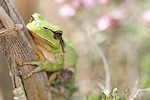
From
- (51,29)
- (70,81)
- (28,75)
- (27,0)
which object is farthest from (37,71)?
(27,0)

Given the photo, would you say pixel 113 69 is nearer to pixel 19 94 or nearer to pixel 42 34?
pixel 42 34

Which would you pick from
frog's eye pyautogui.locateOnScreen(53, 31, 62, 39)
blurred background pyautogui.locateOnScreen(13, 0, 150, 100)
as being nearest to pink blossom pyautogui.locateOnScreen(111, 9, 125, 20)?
blurred background pyautogui.locateOnScreen(13, 0, 150, 100)

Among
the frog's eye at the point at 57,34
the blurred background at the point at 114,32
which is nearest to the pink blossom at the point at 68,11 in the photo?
the blurred background at the point at 114,32

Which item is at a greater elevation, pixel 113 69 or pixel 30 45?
pixel 113 69

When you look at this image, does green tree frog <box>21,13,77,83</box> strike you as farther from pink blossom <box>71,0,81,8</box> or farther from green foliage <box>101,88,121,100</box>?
pink blossom <box>71,0,81,8</box>

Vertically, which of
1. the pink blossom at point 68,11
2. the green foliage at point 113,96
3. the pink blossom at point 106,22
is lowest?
the green foliage at point 113,96

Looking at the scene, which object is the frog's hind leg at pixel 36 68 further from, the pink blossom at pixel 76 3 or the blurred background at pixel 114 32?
the pink blossom at pixel 76 3

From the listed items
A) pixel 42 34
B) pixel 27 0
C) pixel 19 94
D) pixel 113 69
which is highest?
pixel 27 0

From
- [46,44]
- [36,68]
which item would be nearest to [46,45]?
[46,44]
